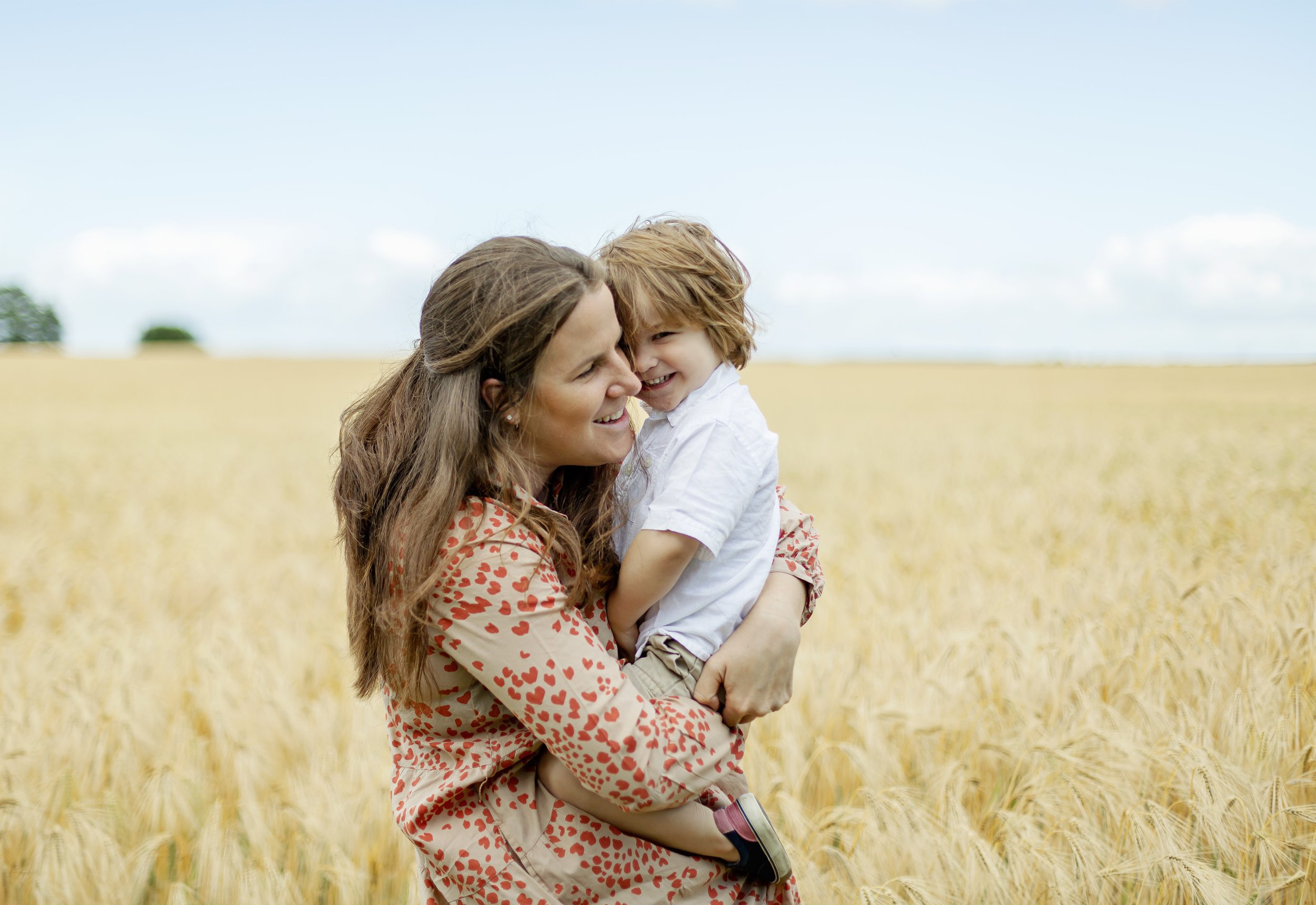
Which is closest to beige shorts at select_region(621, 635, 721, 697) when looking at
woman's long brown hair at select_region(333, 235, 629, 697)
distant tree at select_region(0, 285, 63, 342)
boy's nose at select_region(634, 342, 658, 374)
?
woman's long brown hair at select_region(333, 235, 629, 697)

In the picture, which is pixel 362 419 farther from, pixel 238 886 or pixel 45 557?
pixel 45 557

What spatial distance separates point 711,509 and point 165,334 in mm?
88049

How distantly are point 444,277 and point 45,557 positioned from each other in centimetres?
555

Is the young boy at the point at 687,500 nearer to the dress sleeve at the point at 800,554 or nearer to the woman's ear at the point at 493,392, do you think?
the dress sleeve at the point at 800,554

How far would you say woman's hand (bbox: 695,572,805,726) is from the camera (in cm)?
159

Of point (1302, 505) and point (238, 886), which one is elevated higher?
point (1302, 505)

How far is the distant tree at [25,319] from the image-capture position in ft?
164

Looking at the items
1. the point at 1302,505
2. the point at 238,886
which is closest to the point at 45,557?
the point at 238,886

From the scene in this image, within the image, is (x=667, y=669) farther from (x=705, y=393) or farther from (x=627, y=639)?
(x=705, y=393)

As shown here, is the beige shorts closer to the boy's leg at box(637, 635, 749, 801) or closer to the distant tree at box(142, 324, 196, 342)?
the boy's leg at box(637, 635, 749, 801)

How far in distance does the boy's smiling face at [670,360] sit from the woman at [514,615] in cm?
27

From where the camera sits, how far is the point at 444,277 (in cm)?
158

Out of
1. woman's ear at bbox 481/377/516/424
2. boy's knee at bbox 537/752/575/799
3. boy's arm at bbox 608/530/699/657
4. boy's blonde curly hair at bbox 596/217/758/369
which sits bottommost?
boy's knee at bbox 537/752/575/799

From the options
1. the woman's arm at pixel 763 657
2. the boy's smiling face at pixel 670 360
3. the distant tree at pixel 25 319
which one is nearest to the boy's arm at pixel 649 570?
the woman's arm at pixel 763 657
